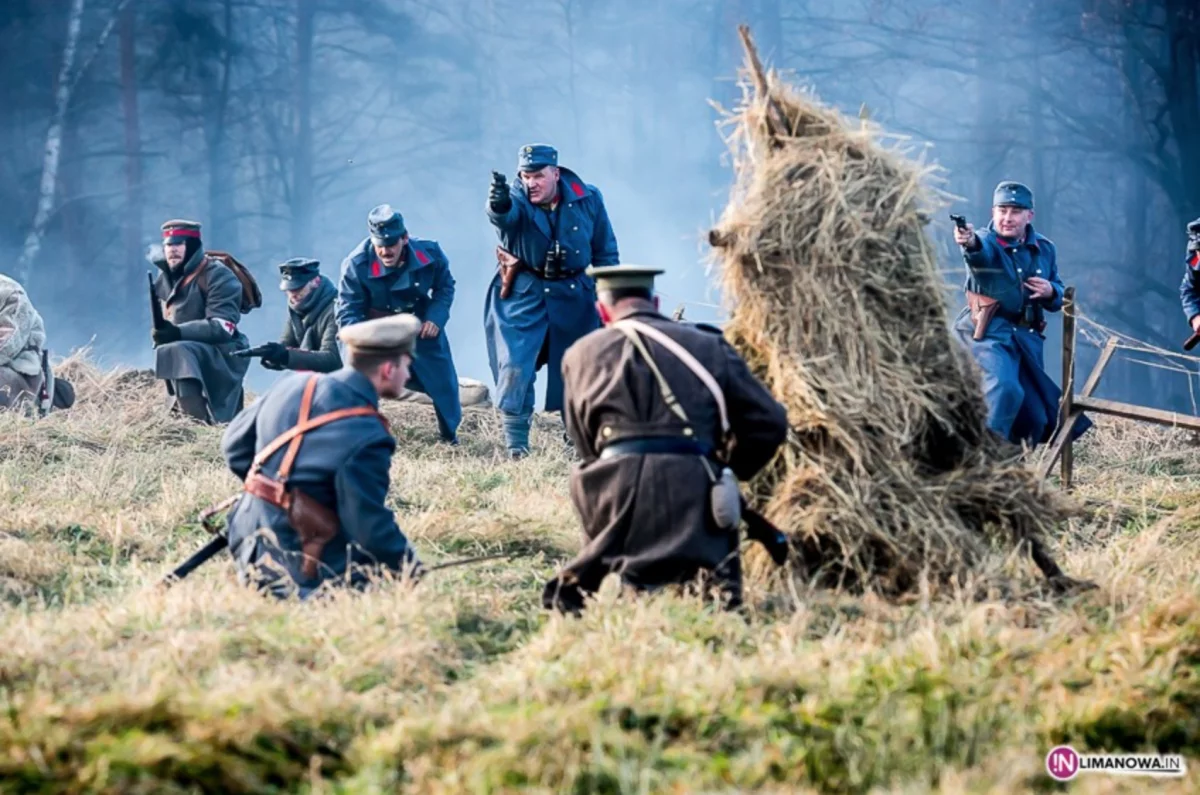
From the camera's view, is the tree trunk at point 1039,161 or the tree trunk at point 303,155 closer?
the tree trunk at point 1039,161

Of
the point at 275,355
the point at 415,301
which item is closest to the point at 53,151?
the point at 275,355

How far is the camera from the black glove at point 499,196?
853 cm

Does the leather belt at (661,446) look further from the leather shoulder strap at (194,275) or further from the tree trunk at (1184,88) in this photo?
the tree trunk at (1184,88)

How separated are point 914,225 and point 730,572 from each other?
4.54 ft

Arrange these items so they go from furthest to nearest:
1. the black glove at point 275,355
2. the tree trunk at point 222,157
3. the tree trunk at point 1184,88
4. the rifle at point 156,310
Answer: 1. the tree trunk at point 222,157
2. the tree trunk at point 1184,88
3. the black glove at point 275,355
4. the rifle at point 156,310

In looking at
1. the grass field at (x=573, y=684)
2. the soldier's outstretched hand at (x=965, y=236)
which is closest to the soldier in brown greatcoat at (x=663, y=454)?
the grass field at (x=573, y=684)

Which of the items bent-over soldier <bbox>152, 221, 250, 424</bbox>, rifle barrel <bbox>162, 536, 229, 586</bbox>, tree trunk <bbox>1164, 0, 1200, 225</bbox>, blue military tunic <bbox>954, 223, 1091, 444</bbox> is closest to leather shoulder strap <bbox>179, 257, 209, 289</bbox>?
bent-over soldier <bbox>152, 221, 250, 424</bbox>

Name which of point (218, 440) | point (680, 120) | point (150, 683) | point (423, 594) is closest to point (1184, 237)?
point (680, 120)

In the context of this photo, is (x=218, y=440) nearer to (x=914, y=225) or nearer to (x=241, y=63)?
(x=914, y=225)

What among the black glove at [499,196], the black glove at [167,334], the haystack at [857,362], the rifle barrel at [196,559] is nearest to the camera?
the haystack at [857,362]

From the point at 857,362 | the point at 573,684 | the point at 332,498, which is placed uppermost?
the point at 857,362

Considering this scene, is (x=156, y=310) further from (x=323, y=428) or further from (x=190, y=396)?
(x=323, y=428)

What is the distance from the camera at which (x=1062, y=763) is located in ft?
11.5

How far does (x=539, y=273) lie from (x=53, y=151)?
40.8 ft
